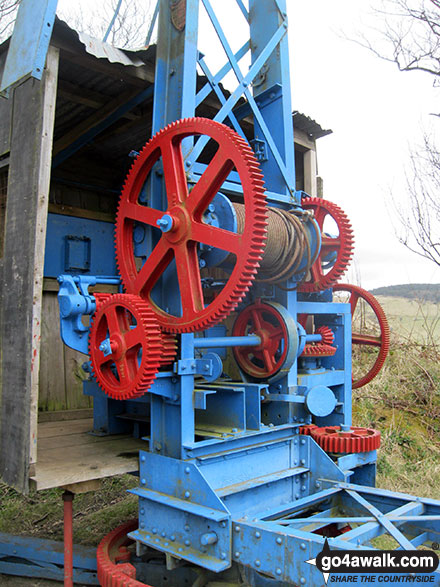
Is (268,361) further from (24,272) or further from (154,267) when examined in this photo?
(24,272)

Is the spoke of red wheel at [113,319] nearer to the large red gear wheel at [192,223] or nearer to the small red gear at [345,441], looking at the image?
the large red gear wheel at [192,223]

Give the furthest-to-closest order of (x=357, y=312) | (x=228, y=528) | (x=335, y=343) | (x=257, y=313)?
(x=357, y=312) → (x=335, y=343) → (x=257, y=313) → (x=228, y=528)

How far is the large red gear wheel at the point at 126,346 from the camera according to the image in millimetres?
3068

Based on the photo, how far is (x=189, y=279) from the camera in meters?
3.22

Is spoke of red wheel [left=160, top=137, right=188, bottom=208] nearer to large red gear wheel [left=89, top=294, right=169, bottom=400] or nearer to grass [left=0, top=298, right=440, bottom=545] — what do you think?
large red gear wheel [left=89, top=294, right=169, bottom=400]

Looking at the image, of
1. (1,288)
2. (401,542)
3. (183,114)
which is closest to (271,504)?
(401,542)

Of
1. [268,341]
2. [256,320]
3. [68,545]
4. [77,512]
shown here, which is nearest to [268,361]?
[268,341]

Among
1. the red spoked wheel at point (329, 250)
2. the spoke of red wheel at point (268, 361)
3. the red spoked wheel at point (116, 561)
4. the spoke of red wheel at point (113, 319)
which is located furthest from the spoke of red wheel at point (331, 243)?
the red spoked wheel at point (116, 561)

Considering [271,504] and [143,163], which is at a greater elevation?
[143,163]

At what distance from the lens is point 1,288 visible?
3520mm

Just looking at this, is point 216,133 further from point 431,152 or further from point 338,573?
point 431,152

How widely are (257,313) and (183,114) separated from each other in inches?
59.4

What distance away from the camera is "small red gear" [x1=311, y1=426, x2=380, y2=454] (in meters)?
3.94

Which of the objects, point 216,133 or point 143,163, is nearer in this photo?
point 216,133
